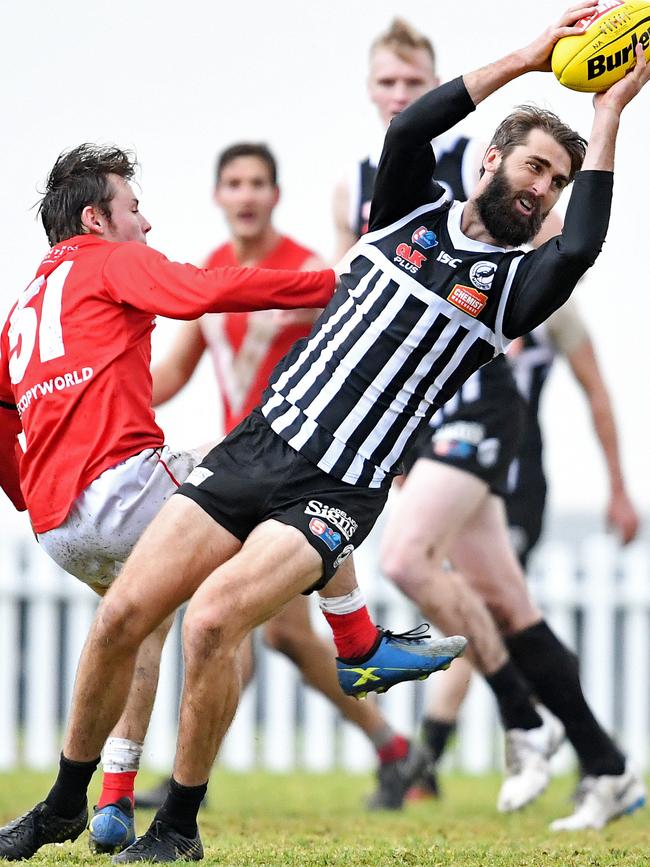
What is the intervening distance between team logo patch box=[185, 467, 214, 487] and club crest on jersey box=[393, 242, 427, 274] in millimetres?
879

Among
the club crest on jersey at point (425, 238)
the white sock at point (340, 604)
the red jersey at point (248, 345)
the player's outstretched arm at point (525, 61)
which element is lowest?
the white sock at point (340, 604)

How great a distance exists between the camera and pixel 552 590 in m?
11.1

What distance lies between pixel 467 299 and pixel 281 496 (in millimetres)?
831

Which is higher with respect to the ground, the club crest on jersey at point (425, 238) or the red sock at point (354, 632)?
the club crest on jersey at point (425, 238)

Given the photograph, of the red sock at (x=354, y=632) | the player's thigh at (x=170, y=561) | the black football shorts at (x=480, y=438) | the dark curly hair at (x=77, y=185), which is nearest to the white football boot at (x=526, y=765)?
the black football shorts at (x=480, y=438)

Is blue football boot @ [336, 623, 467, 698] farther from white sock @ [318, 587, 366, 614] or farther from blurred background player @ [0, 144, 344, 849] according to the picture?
blurred background player @ [0, 144, 344, 849]

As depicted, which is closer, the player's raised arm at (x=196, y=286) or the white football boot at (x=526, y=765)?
the player's raised arm at (x=196, y=286)

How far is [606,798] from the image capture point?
6.38 meters

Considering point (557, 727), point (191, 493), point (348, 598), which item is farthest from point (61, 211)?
point (557, 727)

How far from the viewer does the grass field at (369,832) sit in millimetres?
4789

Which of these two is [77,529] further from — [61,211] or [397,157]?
[397,157]

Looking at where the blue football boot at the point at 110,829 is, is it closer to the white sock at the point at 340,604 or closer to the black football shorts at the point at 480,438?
the white sock at the point at 340,604

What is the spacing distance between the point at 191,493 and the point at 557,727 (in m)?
3.00

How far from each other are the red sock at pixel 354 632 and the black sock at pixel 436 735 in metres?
2.47
